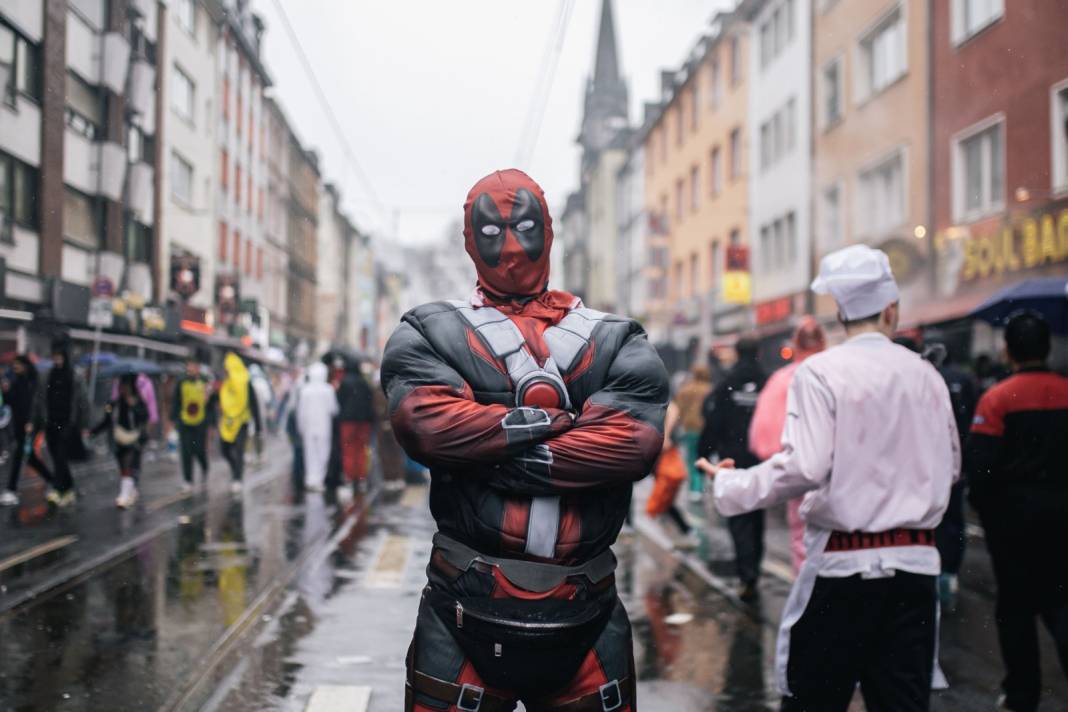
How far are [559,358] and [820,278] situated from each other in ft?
4.46

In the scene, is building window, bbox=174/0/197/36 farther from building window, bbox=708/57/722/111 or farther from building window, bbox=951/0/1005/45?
building window, bbox=951/0/1005/45

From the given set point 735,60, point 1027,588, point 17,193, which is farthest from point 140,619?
point 735,60

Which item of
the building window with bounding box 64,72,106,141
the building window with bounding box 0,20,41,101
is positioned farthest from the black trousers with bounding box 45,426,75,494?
the building window with bounding box 64,72,106,141

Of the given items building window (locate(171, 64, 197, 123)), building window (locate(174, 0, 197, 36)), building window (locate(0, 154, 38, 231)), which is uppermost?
building window (locate(174, 0, 197, 36))

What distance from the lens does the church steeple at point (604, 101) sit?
79.6 meters

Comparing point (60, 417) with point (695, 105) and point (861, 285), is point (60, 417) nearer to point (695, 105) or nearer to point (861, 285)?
point (861, 285)

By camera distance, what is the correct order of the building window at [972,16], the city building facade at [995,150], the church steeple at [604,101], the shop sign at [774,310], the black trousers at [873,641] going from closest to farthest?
the black trousers at [873,641], the city building facade at [995,150], the building window at [972,16], the shop sign at [774,310], the church steeple at [604,101]

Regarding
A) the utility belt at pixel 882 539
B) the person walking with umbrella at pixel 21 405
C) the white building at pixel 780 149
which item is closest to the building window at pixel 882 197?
the white building at pixel 780 149

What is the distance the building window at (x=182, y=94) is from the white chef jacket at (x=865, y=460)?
106 feet

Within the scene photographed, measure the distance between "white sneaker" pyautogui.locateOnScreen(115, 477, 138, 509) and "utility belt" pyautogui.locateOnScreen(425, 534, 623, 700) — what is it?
1068 centimetres

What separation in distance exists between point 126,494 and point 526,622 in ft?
36.1

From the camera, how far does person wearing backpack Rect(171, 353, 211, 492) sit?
14.1 metres

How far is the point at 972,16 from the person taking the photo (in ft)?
58.1

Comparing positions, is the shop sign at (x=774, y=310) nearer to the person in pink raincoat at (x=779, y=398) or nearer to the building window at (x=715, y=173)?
the building window at (x=715, y=173)
